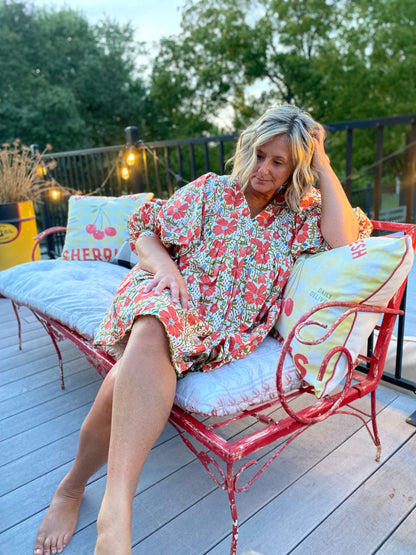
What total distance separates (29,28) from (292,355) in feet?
53.7

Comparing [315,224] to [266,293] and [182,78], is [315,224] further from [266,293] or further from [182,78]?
[182,78]

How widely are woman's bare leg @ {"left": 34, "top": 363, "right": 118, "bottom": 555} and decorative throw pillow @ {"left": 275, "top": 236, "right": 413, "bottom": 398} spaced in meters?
0.61

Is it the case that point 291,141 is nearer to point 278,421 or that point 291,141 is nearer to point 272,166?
point 272,166

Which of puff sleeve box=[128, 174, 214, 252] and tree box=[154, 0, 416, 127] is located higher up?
tree box=[154, 0, 416, 127]

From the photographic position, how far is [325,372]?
4.40 feet

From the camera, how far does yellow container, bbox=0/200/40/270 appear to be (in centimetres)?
395

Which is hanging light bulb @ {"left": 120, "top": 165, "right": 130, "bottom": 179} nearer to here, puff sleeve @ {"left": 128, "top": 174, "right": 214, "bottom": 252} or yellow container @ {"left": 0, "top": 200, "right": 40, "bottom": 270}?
yellow container @ {"left": 0, "top": 200, "right": 40, "bottom": 270}

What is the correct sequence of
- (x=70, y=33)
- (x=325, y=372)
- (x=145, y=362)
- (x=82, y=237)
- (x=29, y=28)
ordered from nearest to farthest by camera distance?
(x=145, y=362) → (x=325, y=372) → (x=82, y=237) → (x=29, y=28) → (x=70, y=33)

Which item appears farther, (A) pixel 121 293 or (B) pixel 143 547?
(A) pixel 121 293

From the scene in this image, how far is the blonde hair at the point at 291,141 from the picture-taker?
150 cm

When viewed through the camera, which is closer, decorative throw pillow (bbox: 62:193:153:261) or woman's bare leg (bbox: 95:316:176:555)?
woman's bare leg (bbox: 95:316:176:555)

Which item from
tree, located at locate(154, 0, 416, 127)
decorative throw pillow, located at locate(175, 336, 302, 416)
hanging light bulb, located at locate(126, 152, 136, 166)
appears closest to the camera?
decorative throw pillow, located at locate(175, 336, 302, 416)

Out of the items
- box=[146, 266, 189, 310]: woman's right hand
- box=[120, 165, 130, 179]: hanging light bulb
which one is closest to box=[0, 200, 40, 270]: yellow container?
box=[120, 165, 130, 179]: hanging light bulb

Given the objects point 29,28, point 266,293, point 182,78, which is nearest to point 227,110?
point 182,78
